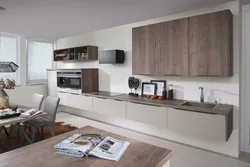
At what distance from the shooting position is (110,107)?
366 centimetres

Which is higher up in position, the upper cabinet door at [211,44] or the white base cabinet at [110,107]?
the upper cabinet door at [211,44]

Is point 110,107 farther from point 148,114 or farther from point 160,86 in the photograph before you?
point 160,86

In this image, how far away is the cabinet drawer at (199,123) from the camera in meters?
2.38

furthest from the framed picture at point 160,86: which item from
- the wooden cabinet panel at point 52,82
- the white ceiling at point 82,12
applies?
the wooden cabinet panel at point 52,82

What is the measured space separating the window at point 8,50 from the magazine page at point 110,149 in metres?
4.65

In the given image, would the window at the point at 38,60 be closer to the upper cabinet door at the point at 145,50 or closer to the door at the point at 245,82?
the upper cabinet door at the point at 145,50

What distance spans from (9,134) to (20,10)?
94.9 inches

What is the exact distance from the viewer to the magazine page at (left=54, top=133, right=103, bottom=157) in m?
1.19

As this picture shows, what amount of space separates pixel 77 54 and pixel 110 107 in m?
2.03

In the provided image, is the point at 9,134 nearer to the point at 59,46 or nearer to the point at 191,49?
the point at 59,46

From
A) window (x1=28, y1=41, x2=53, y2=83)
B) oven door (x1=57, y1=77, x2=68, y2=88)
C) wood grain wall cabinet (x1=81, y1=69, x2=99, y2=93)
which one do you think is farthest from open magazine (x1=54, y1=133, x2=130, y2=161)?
window (x1=28, y1=41, x2=53, y2=83)

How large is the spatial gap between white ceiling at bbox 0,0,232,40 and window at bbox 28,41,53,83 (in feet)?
3.97

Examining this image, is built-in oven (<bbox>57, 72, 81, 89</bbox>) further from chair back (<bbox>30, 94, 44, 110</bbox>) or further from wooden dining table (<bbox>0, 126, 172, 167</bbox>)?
wooden dining table (<bbox>0, 126, 172, 167</bbox>)

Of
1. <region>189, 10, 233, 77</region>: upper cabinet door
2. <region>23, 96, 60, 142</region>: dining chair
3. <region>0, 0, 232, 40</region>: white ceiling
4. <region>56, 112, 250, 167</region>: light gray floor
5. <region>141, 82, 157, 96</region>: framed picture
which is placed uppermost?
<region>0, 0, 232, 40</region>: white ceiling
